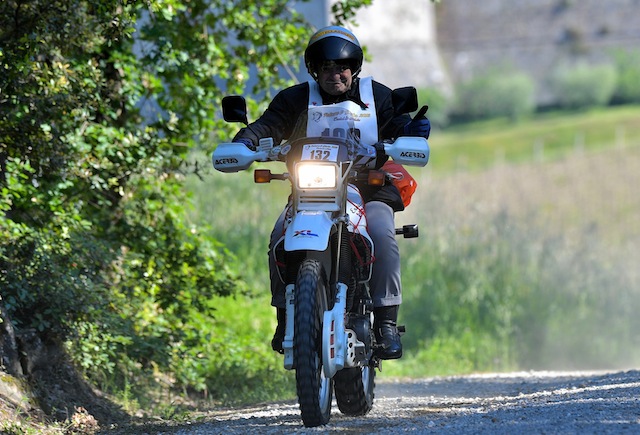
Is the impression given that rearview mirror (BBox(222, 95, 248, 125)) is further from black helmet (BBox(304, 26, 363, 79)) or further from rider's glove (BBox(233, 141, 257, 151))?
black helmet (BBox(304, 26, 363, 79))

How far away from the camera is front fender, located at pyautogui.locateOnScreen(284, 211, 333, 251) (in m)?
7.07

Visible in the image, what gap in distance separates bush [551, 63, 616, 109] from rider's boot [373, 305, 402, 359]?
202ft

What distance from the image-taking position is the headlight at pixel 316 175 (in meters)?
7.19

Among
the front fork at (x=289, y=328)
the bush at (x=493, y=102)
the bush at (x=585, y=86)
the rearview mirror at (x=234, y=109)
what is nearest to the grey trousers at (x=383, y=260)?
the front fork at (x=289, y=328)

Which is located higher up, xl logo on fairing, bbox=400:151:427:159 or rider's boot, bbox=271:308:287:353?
xl logo on fairing, bbox=400:151:427:159

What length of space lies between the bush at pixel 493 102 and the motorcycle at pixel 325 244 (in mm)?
61110

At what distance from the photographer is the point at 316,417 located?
7.18 metres

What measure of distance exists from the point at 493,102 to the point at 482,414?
61.5 m

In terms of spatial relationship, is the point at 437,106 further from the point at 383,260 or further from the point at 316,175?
the point at 316,175

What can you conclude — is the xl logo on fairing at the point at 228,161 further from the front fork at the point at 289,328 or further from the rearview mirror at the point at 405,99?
the rearview mirror at the point at 405,99

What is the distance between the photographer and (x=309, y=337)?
274 inches

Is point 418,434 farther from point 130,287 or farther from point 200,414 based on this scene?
point 130,287

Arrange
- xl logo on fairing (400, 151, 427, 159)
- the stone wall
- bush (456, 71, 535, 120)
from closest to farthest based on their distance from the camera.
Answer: xl logo on fairing (400, 151, 427, 159)
bush (456, 71, 535, 120)
the stone wall

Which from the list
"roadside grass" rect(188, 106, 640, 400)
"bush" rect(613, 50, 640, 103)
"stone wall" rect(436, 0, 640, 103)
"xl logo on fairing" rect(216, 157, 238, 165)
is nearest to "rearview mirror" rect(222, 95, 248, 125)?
"xl logo on fairing" rect(216, 157, 238, 165)
